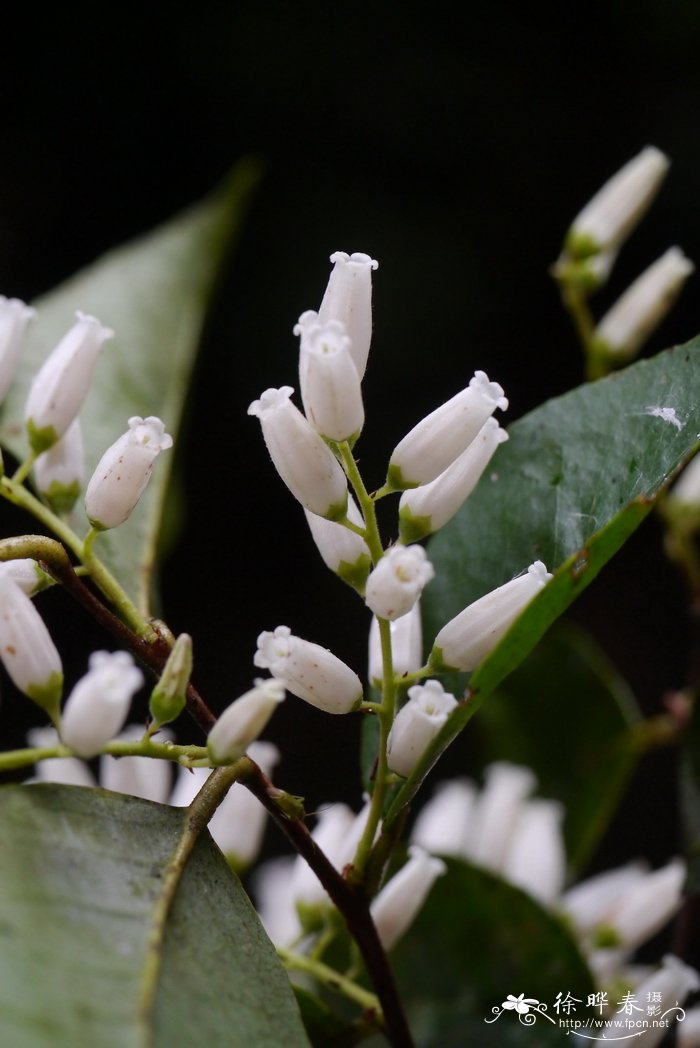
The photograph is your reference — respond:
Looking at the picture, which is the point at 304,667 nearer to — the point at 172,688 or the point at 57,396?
the point at 172,688

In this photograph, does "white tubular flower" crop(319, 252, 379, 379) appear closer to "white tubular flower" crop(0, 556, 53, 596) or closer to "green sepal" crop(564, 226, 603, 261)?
"white tubular flower" crop(0, 556, 53, 596)

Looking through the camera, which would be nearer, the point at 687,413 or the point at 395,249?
the point at 687,413

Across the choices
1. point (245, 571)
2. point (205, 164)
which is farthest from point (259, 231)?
point (245, 571)

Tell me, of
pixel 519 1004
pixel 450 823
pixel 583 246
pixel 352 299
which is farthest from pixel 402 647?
pixel 583 246

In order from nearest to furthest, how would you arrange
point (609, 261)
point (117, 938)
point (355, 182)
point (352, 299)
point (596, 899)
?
point (117, 938), point (352, 299), point (596, 899), point (609, 261), point (355, 182)

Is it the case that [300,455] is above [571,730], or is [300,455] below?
above

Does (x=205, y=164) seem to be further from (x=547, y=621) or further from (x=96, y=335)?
(x=547, y=621)
